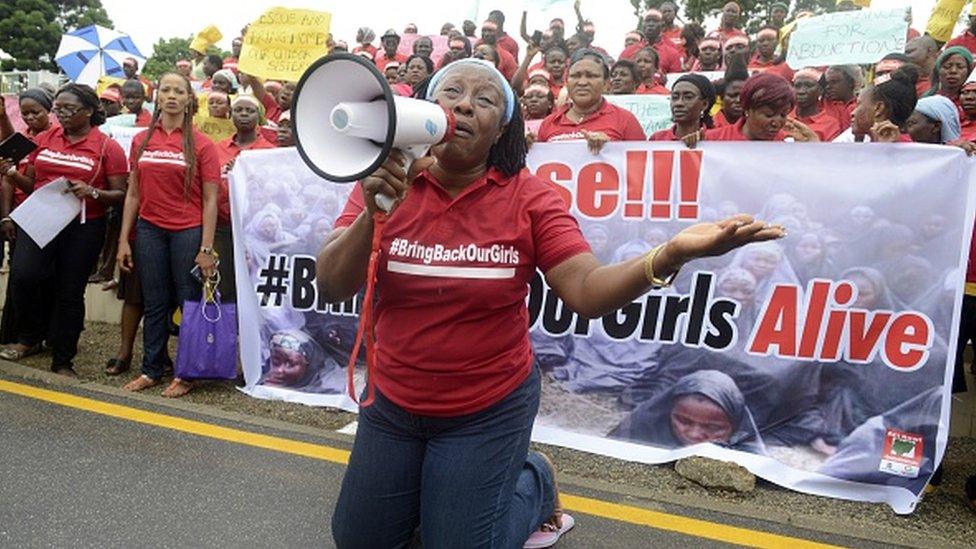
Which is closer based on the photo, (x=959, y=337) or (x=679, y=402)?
(x=959, y=337)

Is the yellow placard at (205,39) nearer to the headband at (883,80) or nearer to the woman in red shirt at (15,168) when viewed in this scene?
the woman in red shirt at (15,168)

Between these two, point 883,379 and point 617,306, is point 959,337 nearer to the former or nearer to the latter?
point 883,379

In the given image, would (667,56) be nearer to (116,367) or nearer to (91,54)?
(116,367)

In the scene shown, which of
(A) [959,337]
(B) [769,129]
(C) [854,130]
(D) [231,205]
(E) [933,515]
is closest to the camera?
(E) [933,515]

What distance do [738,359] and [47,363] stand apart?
4.53 meters

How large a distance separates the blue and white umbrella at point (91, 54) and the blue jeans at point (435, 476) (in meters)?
12.0

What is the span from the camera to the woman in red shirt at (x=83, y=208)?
5328mm

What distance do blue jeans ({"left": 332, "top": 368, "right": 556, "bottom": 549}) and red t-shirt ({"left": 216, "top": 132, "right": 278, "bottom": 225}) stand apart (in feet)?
10.7

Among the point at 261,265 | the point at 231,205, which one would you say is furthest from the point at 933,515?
the point at 231,205

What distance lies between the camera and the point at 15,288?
5.56 meters

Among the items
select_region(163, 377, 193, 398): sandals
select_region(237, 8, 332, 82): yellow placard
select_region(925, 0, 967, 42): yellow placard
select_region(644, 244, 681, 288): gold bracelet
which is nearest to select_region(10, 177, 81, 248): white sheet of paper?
select_region(163, 377, 193, 398): sandals

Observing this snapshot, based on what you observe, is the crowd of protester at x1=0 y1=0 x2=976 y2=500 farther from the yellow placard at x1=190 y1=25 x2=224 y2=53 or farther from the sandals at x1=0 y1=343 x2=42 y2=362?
the yellow placard at x1=190 y1=25 x2=224 y2=53

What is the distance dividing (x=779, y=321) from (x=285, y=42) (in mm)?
4758

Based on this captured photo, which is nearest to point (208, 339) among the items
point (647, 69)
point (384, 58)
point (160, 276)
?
point (160, 276)
